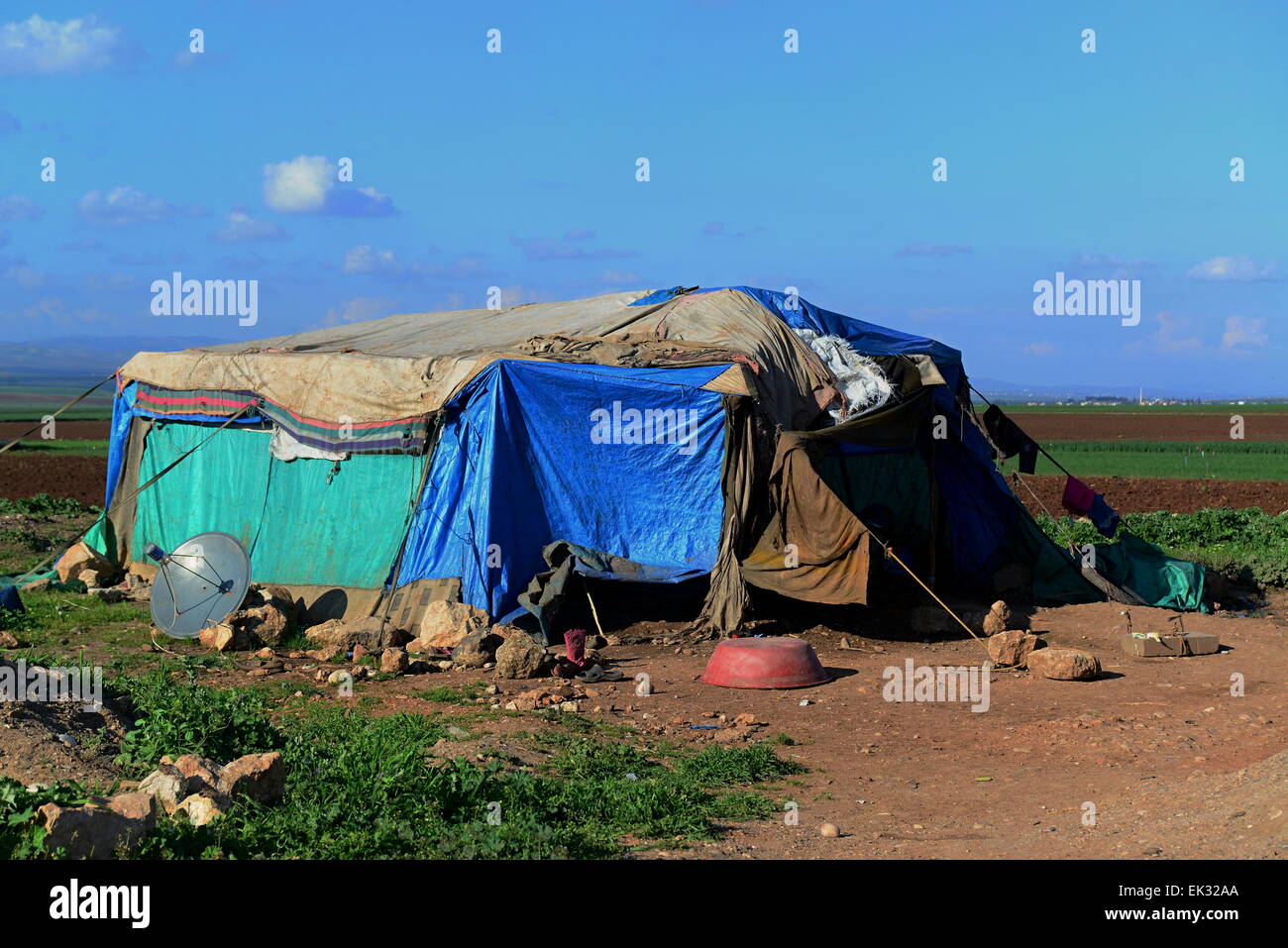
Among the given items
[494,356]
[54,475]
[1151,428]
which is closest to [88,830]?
[494,356]

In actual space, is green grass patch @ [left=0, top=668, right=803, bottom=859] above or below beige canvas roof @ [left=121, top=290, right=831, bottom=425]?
below

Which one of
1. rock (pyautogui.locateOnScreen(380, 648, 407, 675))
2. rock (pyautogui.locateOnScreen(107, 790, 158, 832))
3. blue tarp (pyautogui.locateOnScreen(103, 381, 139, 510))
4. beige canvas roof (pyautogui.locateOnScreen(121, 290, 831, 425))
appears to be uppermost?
beige canvas roof (pyautogui.locateOnScreen(121, 290, 831, 425))

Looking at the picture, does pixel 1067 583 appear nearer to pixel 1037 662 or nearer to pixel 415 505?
pixel 1037 662

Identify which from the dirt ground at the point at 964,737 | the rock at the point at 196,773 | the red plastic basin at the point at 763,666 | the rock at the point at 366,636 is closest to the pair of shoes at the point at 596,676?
the dirt ground at the point at 964,737

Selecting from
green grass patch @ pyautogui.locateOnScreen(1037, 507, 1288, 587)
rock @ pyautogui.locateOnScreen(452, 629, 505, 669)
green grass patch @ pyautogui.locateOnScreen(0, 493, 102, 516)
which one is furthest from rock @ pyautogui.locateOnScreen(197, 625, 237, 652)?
green grass patch @ pyautogui.locateOnScreen(0, 493, 102, 516)

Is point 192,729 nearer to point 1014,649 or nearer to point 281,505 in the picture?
point 1014,649

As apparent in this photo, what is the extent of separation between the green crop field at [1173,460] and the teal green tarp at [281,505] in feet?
67.8

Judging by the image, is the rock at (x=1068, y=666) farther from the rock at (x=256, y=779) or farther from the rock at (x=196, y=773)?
the rock at (x=196, y=773)

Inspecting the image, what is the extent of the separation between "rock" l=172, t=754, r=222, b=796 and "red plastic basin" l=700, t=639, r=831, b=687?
4810 mm

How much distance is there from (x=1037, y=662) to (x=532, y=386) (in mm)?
5205

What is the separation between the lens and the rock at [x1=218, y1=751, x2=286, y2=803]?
19.3 feet

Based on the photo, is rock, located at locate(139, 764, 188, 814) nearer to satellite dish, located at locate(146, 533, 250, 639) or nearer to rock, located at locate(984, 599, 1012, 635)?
satellite dish, located at locate(146, 533, 250, 639)

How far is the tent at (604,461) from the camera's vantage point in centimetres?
1175

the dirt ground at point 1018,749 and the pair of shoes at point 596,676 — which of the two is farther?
the pair of shoes at point 596,676
